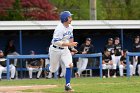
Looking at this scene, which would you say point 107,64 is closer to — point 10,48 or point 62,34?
point 10,48

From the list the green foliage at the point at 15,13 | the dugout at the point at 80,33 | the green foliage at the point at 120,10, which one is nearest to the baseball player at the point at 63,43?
the dugout at the point at 80,33

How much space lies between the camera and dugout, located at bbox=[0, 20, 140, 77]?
21.0 metres

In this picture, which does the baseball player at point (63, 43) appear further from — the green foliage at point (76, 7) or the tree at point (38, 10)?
the green foliage at point (76, 7)

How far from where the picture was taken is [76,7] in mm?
35531

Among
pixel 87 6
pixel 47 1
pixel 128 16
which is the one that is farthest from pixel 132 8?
pixel 47 1

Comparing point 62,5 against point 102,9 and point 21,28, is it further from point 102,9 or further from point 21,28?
point 21,28

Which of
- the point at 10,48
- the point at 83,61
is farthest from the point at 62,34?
the point at 10,48

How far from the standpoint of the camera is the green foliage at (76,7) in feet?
115

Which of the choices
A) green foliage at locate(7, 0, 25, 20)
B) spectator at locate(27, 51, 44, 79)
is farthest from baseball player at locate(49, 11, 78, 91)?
green foliage at locate(7, 0, 25, 20)

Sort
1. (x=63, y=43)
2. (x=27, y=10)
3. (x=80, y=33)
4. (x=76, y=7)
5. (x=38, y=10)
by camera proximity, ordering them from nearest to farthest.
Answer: (x=63, y=43), (x=80, y=33), (x=27, y=10), (x=38, y=10), (x=76, y=7)

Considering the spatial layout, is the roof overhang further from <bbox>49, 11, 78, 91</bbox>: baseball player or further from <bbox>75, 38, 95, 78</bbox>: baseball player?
<bbox>49, 11, 78, 91</bbox>: baseball player

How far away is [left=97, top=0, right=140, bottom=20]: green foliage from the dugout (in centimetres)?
1280

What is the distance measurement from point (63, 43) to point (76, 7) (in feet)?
80.0

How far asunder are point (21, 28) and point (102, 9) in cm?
1679
